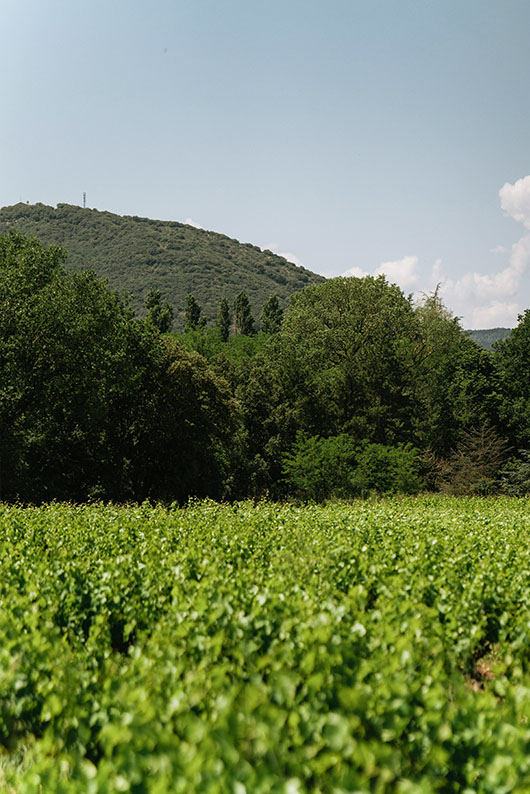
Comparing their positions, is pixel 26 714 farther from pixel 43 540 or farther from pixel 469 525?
pixel 469 525

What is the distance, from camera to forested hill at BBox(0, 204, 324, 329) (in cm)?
13588

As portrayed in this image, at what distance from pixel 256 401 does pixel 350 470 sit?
1139 cm

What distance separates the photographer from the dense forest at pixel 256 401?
2656 cm

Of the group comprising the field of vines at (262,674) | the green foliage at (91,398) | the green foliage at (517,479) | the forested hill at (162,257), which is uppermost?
the forested hill at (162,257)

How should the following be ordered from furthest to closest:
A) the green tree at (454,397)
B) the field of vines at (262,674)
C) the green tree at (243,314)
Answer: the green tree at (243,314)
the green tree at (454,397)
the field of vines at (262,674)

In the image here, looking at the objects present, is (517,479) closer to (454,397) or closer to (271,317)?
(454,397)

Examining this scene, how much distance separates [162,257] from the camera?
153375 millimetres

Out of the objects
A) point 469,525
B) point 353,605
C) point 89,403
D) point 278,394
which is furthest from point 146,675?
point 278,394

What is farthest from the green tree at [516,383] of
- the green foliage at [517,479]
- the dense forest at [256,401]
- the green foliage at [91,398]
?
the green foliage at [91,398]

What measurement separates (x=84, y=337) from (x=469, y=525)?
1985 centimetres

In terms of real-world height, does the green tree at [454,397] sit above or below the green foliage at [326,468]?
above

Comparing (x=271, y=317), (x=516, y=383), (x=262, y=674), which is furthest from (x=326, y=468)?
(x=271, y=317)

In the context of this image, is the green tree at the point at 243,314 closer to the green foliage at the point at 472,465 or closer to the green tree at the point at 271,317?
the green tree at the point at 271,317

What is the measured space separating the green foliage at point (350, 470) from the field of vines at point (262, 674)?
27.3 m
